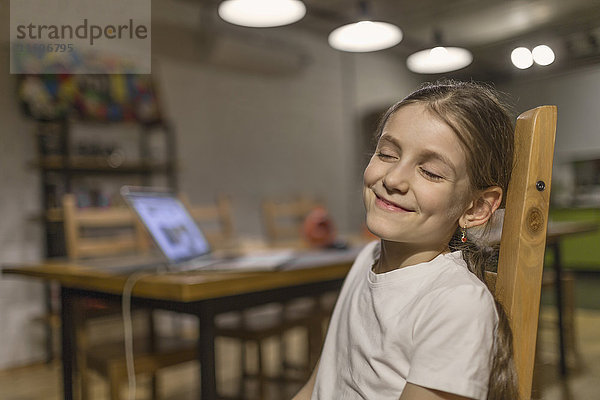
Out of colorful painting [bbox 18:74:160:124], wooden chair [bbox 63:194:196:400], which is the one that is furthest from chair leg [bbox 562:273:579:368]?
colorful painting [bbox 18:74:160:124]

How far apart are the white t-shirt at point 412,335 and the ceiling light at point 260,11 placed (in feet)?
4.49

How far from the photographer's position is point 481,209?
0.71 meters

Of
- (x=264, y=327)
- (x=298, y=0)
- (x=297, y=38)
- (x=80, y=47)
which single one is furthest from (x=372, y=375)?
(x=297, y=38)

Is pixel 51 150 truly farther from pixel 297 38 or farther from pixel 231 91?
pixel 297 38

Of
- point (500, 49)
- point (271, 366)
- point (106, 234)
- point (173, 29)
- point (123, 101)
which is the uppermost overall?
point (173, 29)

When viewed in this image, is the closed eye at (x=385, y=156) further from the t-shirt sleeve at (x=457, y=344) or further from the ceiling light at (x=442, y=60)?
the ceiling light at (x=442, y=60)

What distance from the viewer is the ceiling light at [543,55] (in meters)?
0.84

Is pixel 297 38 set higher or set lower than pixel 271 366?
higher

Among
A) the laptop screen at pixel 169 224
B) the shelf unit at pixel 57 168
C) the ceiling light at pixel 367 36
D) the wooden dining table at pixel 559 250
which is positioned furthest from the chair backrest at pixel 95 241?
the wooden dining table at pixel 559 250

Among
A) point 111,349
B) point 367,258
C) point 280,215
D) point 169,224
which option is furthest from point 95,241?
point 367,258

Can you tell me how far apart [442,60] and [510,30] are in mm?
122

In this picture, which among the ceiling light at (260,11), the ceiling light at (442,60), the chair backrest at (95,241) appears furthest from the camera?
the chair backrest at (95,241)

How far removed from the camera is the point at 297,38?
4.61 m

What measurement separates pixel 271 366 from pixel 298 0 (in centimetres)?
184
